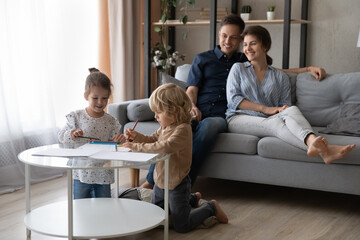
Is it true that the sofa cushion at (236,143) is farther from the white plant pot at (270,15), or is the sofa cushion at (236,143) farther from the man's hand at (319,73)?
the white plant pot at (270,15)

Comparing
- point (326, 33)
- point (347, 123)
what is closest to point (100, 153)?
point (347, 123)

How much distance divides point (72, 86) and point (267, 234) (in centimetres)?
210

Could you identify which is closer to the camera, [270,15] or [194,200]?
[194,200]

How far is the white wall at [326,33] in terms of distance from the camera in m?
4.21

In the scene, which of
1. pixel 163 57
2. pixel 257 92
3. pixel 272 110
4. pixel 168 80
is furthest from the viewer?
pixel 163 57

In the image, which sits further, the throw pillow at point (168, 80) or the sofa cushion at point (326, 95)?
the throw pillow at point (168, 80)

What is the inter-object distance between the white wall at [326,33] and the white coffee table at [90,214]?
8.50ft

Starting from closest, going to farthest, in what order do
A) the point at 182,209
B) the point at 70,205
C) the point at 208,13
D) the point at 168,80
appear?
the point at 70,205, the point at 182,209, the point at 168,80, the point at 208,13

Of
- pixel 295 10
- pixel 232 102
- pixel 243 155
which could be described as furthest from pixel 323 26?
pixel 243 155

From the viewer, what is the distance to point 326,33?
4312 millimetres

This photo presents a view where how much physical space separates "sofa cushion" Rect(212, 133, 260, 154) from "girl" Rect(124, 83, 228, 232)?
1.96 feet

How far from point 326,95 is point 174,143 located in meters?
1.40

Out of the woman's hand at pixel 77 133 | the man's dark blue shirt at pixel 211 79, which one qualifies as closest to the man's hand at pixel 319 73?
the man's dark blue shirt at pixel 211 79

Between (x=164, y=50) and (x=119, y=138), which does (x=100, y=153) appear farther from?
(x=164, y=50)
